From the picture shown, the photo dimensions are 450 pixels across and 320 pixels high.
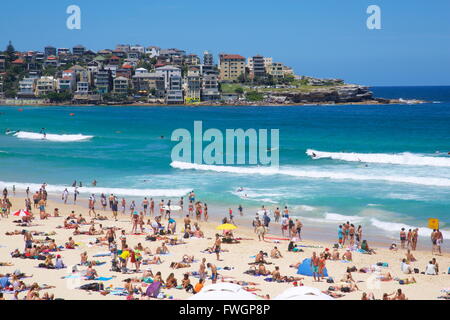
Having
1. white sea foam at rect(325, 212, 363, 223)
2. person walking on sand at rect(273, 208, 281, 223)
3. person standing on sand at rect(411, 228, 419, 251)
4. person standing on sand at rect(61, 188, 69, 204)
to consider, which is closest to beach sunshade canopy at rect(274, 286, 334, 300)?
person standing on sand at rect(411, 228, 419, 251)

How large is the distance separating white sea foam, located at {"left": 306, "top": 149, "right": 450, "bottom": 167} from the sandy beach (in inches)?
803

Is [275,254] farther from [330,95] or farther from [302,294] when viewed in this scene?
[330,95]

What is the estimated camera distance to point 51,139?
58.9 metres

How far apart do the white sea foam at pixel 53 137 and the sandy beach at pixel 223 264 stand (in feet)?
123

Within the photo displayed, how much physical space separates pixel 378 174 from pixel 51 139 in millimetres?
38749

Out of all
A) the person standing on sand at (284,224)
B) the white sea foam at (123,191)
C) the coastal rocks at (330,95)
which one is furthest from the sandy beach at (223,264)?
the coastal rocks at (330,95)

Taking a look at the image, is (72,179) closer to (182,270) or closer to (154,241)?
(154,241)

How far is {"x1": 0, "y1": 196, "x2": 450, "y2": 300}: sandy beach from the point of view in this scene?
13.6 metres

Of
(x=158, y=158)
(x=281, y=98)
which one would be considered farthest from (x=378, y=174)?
(x=281, y=98)

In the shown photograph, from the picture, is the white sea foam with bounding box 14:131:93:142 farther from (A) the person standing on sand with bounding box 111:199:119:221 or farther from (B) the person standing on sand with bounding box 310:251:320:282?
(B) the person standing on sand with bounding box 310:251:320:282

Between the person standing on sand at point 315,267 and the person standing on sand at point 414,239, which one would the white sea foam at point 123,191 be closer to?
the person standing on sand at point 414,239

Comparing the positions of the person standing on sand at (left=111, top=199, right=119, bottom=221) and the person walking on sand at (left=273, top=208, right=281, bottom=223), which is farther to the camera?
the person standing on sand at (left=111, top=199, right=119, bottom=221)

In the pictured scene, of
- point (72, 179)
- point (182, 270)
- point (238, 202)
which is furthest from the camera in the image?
point (72, 179)

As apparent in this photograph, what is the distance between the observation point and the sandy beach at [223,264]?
44.7ft
